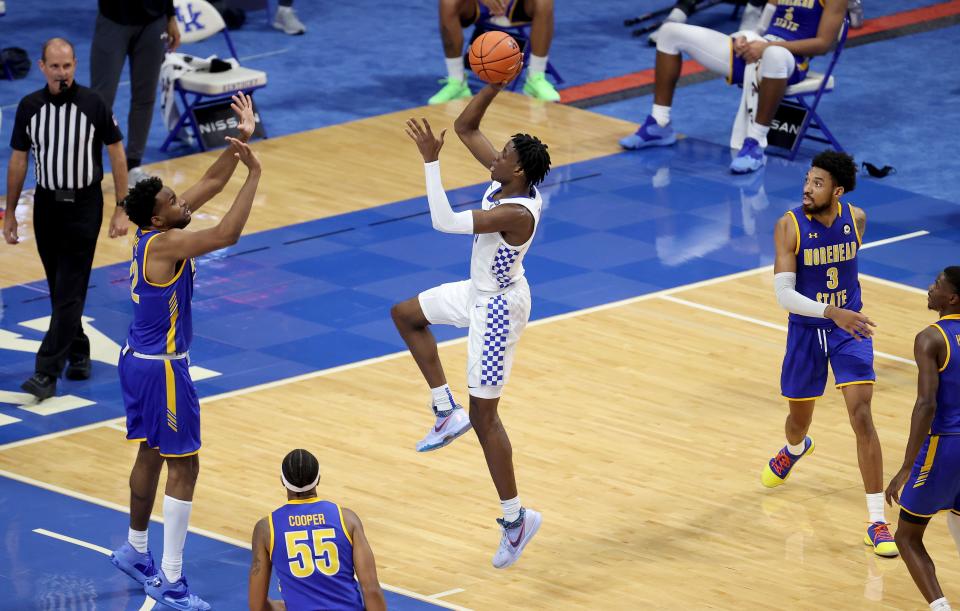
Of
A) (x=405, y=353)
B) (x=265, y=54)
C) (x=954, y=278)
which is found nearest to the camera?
(x=954, y=278)

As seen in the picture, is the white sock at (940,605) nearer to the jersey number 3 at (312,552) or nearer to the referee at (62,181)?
the jersey number 3 at (312,552)

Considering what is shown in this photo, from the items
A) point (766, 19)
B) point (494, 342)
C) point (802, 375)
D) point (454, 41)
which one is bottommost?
point (454, 41)

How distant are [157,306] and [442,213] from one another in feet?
4.76

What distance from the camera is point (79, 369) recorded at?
11.5m

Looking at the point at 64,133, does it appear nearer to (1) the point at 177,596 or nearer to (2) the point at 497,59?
(2) the point at 497,59

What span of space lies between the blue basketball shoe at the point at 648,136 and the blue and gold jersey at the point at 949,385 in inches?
334

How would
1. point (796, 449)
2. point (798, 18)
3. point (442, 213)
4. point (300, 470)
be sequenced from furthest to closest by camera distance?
point (798, 18) < point (796, 449) < point (442, 213) < point (300, 470)

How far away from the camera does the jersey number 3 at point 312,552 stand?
6637 millimetres

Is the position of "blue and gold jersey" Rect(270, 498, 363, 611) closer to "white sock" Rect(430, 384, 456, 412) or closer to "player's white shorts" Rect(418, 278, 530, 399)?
"player's white shorts" Rect(418, 278, 530, 399)

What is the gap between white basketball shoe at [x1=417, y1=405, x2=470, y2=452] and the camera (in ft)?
30.3

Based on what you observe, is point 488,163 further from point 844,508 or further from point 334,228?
point 334,228

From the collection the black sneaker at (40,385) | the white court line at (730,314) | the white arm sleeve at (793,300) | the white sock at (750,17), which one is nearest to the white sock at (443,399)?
the white arm sleeve at (793,300)

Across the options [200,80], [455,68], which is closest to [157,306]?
[200,80]

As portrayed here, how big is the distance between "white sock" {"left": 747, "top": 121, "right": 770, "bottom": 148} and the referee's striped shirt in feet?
22.2
